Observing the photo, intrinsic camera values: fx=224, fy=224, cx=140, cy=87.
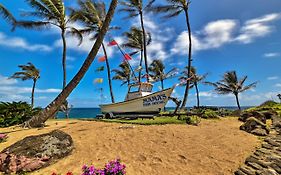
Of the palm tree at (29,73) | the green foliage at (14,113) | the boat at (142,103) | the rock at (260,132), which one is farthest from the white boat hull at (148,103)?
the palm tree at (29,73)

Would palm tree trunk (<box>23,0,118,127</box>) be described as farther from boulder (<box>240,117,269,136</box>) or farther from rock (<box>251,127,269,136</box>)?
rock (<box>251,127,269,136</box>)

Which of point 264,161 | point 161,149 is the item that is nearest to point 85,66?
point 161,149

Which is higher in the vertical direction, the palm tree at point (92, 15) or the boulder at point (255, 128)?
the palm tree at point (92, 15)

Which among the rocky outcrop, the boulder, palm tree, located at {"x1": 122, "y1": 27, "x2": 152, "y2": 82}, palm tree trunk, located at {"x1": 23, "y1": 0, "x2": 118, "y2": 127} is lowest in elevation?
the rocky outcrop

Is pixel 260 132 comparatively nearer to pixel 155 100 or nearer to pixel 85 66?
pixel 155 100

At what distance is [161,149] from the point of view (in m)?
7.52

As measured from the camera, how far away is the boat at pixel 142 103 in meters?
14.0

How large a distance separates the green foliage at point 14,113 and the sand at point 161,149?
466 centimetres

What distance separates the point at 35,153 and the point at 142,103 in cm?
794

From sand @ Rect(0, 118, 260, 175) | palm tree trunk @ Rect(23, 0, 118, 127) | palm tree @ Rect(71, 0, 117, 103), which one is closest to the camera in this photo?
sand @ Rect(0, 118, 260, 175)

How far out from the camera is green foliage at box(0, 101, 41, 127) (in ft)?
46.5

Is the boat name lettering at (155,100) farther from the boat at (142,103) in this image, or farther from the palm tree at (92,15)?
the palm tree at (92,15)

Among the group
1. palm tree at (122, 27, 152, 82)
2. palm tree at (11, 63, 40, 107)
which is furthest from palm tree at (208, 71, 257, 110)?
palm tree at (11, 63, 40, 107)

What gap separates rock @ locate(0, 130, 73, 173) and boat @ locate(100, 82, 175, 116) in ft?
21.3
